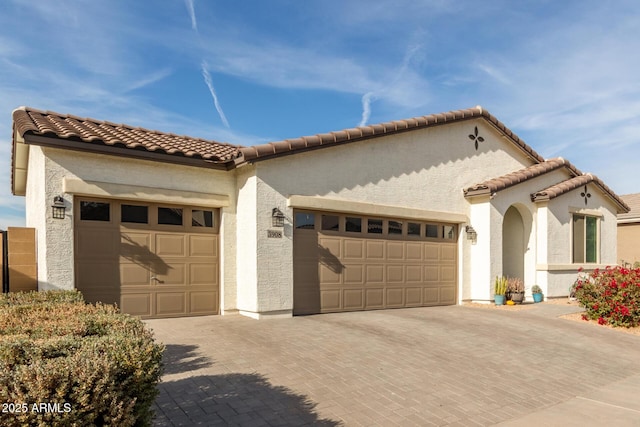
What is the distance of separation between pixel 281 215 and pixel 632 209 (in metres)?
23.0

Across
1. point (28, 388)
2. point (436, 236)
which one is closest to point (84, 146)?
point (28, 388)

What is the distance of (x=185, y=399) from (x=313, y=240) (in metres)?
6.17

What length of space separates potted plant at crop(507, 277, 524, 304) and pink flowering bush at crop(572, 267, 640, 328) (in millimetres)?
2256

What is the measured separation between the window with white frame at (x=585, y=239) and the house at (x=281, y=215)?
54.4 inches

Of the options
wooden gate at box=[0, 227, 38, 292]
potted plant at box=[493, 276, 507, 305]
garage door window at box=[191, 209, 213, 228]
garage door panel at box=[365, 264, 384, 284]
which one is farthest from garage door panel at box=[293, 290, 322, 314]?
potted plant at box=[493, 276, 507, 305]

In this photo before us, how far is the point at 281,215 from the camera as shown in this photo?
9.94 meters

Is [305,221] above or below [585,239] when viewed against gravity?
above

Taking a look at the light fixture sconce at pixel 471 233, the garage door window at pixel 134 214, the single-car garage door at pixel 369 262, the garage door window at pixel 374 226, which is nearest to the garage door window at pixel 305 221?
the single-car garage door at pixel 369 262

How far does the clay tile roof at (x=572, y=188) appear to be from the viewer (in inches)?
581

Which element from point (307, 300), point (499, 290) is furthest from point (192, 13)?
point (499, 290)

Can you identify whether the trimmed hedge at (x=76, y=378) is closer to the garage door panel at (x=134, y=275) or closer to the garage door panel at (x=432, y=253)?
the garage door panel at (x=134, y=275)

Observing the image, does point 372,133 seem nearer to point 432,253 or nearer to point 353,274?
point 353,274

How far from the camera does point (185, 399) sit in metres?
4.78

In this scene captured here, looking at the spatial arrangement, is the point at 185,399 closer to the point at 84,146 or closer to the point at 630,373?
the point at 84,146
